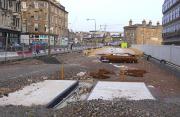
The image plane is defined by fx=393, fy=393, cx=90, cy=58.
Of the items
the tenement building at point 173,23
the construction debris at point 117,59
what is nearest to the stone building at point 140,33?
the tenement building at point 173,23

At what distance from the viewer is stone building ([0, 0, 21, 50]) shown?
223 feet

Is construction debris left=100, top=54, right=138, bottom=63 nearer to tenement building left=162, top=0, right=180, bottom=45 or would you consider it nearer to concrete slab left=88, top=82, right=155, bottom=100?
concrete slab left=88, top=82, right=155, bottom=100

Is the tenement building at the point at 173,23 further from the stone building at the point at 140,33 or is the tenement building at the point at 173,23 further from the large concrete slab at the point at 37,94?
the stone building at the point at 140,33

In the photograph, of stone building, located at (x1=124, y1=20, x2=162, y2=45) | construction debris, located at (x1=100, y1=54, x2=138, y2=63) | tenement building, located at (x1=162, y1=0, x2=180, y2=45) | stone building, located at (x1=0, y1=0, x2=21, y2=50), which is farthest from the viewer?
stone building, located at (x1=124, y1=20, x2=162, y2=45)

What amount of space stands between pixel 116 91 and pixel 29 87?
3934 millimetres

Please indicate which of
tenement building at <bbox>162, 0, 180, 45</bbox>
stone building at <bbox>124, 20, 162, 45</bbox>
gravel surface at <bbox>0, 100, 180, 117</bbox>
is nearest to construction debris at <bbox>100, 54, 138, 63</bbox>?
gravel surface at <bbox>0, 100, 180, 117</bbox>

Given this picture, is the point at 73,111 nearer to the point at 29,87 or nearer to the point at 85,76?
the point at 29,87

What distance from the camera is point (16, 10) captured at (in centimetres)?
7700

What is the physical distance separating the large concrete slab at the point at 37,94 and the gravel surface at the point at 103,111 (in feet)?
6.03

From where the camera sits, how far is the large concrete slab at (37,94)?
1363cm

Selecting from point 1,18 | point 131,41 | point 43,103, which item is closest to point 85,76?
point 43,103

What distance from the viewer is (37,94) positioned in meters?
15.6

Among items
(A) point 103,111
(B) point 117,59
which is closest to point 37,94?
(A) point 103,111

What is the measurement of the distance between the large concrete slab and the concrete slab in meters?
1.47
